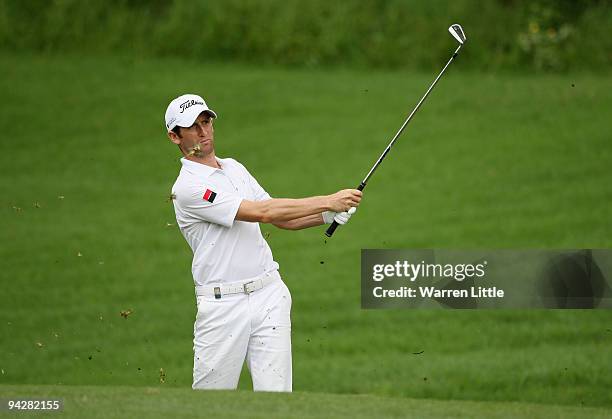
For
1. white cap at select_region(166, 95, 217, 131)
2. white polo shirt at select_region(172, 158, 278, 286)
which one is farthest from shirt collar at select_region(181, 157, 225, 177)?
white cap at select_region(166, 95, 217, 131)

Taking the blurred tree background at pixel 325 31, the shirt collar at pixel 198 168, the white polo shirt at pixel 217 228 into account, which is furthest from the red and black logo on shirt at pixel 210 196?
the blurred tree background at pixel 325 31

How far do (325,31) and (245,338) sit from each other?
61.6 feet

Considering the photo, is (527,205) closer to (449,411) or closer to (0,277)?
(0,277)

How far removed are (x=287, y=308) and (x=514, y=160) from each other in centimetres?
1468

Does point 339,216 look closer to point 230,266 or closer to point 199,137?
point 230,266

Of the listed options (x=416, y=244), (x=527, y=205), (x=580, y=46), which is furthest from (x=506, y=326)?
(x=580, y=46)

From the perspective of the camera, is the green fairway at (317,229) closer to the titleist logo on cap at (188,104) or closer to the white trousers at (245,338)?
the white trousers at (245,338)

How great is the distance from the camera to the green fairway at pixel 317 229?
1377 centimetres

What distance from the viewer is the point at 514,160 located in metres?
22.1

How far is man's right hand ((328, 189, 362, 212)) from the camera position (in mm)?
7855

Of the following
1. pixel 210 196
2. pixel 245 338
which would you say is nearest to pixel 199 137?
pixel 210 196

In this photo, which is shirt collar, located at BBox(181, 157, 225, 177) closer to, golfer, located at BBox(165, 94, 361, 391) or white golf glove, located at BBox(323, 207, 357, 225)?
golfer, located at BBox(165, 94, 361, 391)

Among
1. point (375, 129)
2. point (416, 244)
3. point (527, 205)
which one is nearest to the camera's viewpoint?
point (416, 244)

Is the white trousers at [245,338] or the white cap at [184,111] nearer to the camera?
the white trousers at [245,338]
